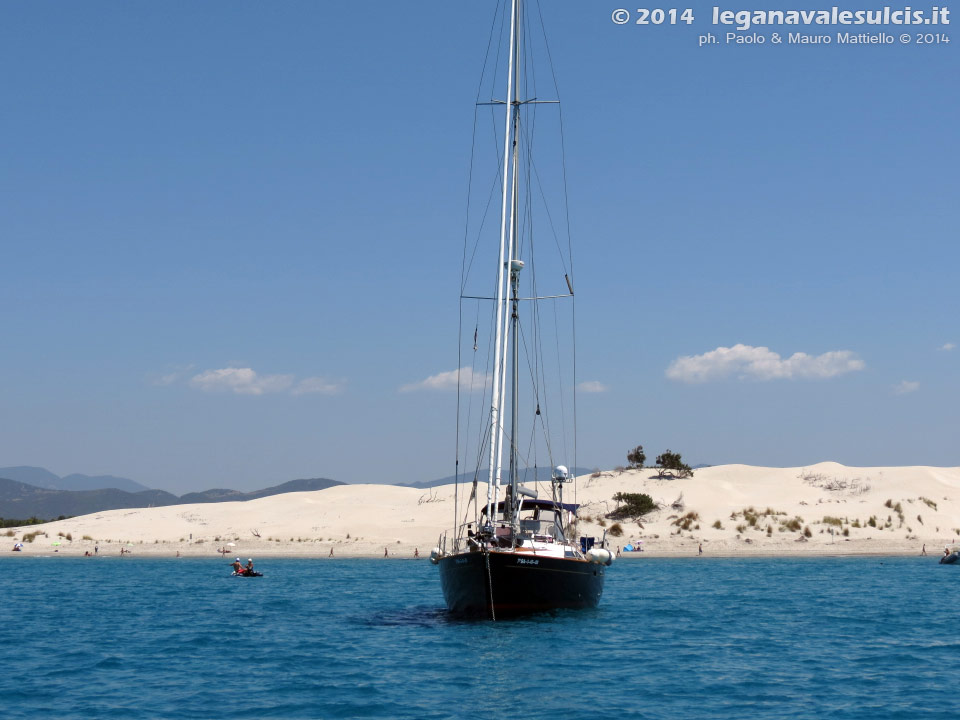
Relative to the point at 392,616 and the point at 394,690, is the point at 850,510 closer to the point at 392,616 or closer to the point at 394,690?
the point at 392,616

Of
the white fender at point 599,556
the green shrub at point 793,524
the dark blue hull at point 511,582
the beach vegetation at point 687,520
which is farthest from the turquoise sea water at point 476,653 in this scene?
the green shrub at point 793,524

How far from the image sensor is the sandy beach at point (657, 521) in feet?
268

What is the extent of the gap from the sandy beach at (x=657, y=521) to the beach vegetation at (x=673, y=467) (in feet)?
4.08

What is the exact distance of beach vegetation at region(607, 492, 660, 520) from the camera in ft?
293

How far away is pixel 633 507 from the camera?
294 feet

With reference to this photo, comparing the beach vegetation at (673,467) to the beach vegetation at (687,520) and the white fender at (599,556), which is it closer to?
the beach vegetation at (687,520)

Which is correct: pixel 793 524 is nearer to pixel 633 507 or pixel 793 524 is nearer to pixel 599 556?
pixel 633 507

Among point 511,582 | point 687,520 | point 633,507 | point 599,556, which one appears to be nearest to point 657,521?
point 633,507

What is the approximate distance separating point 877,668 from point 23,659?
2370cm

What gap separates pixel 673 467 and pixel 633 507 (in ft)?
53.2

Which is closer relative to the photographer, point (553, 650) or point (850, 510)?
point (553, 650)

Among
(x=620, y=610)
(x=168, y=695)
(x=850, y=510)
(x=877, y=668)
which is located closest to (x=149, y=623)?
(x=168, y=695)

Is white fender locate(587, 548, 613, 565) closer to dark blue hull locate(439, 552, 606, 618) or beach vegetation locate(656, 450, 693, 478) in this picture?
dark blue hull locate(439, 552, 606, 618)

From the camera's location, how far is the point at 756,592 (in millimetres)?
47625
